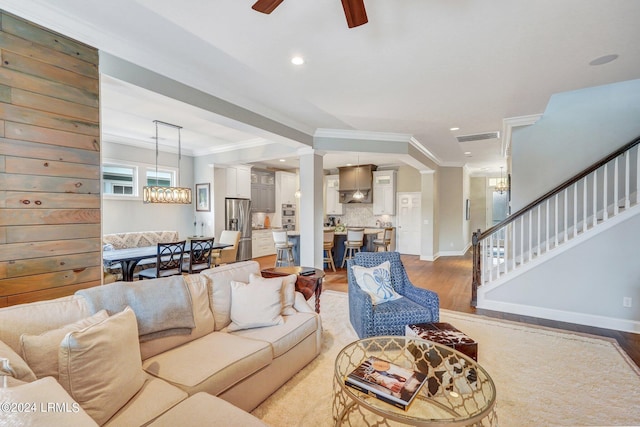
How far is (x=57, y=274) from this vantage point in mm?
2240

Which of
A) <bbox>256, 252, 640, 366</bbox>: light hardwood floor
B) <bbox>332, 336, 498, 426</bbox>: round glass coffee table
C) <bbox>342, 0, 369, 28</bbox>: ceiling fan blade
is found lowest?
<bbox>256, 252, 640, 366</bbox>: light hardwood floor

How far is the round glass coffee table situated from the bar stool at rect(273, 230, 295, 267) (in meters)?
4.08

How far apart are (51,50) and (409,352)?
138 inches

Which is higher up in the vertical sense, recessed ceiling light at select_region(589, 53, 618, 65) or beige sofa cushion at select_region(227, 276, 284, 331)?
recessed ceiling light at select_region(589, 53, 618, 65)

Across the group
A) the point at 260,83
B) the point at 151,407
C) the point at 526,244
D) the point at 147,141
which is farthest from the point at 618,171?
the point at 147,141

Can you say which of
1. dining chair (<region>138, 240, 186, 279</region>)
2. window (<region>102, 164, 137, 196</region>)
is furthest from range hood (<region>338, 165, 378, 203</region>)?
dining chair (<region>138, 240, 186, 279</region>)

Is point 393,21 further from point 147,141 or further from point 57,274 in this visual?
point 147,141

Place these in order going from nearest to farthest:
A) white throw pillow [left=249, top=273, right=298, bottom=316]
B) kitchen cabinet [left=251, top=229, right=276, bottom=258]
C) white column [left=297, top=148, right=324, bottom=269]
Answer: white throw pillow [left=249, top=273, right=298, bottom=316], white column [left=297, top=148, right=324, bottom=269], kitchen cabinet [left=251, top=229, right=276, bottom=258]

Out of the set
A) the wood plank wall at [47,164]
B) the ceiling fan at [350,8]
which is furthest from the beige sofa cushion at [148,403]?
the ceiling fan at [350,8]

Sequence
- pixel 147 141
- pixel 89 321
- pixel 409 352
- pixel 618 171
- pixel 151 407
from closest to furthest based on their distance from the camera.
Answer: pixel 151 407
pixel 89 321
pixel 409 352
pixel 618 171
pixel 147 141

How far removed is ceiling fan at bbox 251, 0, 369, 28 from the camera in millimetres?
1648

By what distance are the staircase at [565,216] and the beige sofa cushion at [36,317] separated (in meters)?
4.33

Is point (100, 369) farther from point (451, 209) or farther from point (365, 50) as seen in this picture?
point (451, 209)

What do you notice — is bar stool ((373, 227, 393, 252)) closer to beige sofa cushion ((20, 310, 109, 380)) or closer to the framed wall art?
the framed wall art
